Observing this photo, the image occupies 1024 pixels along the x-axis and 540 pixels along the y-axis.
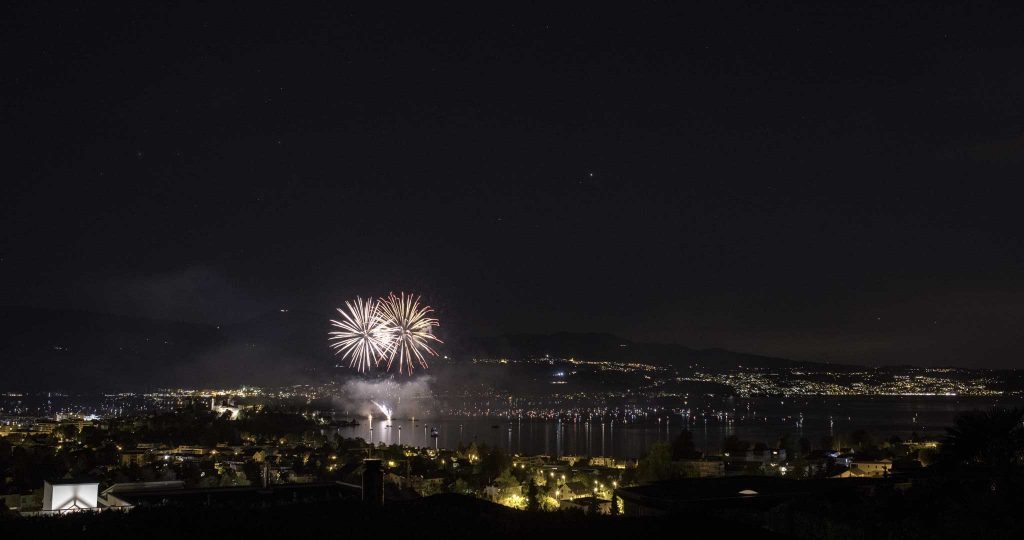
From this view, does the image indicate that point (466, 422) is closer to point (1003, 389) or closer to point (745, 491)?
point (1003, 389)

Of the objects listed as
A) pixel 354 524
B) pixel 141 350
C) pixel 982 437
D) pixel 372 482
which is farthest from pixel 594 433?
pixel 141 350

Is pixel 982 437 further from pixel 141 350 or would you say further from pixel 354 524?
pixel 141 350

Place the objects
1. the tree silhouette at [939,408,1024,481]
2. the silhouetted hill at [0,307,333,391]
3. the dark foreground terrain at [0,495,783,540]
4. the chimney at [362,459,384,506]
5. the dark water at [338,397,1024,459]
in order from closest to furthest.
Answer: the dark foreground terrain at [0,495,783,540] → the chimney at [362,459,384,506] → the tree silhouette at [939,408,1024,481] → the dark water at [338,397,1024,459] → the silhouetted hill at [0,307,333,391]

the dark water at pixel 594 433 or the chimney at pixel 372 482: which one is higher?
the chimney at pixel 372 482

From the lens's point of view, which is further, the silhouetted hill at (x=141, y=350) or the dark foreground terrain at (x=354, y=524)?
the silhouetted hill at (x=141, y=350)

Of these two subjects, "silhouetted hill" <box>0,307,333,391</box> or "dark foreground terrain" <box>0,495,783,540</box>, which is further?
"silhouetted hill" <box>0,307,333,391</box>

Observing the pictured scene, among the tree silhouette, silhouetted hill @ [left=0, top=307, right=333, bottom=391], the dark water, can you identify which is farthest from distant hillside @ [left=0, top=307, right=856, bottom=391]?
the tree silhouette

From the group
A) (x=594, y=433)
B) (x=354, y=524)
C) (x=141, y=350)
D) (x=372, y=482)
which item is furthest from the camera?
(x=141, y=350)

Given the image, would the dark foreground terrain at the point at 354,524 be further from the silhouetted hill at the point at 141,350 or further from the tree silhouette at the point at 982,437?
the silhouetted hill at the point at 141,350

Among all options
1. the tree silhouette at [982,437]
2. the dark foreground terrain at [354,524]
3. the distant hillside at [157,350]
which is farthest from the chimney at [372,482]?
the distant hillside at [157,350]

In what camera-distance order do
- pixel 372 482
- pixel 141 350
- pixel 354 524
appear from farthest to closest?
1. pixel 141 350
2. pixel 372 482
3. pixel 354 524

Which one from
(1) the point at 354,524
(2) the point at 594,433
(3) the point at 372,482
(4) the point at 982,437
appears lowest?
(2) the point at 594,433

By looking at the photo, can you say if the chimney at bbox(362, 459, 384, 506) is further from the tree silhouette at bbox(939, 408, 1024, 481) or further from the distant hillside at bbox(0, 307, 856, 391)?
the distant hillside at bbox(0, 307, 856, 391)
